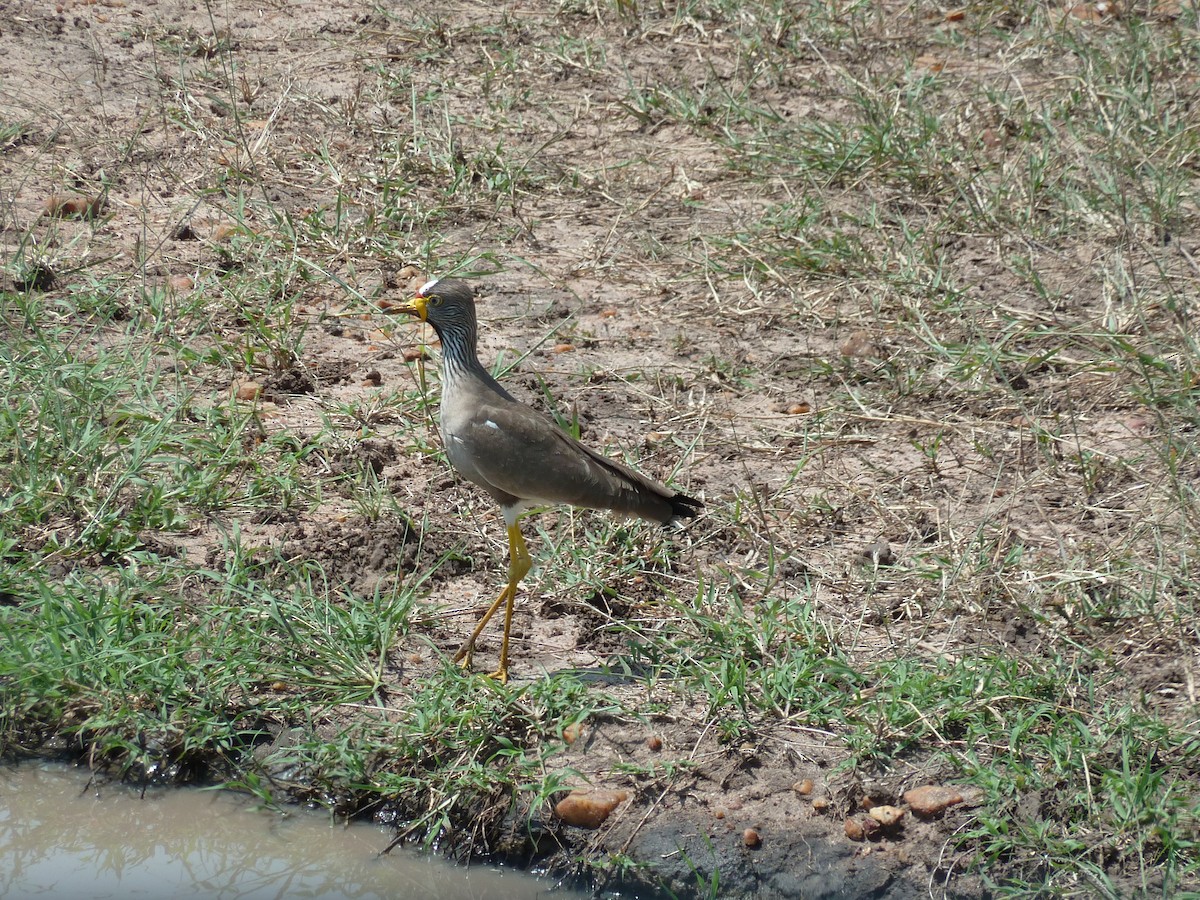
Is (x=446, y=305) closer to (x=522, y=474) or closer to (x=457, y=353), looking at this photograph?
(x=457, y=353)

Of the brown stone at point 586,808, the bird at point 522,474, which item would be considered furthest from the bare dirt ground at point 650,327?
the bird at point 522,474

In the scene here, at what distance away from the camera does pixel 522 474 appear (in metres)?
4.72

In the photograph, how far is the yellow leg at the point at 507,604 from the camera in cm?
459

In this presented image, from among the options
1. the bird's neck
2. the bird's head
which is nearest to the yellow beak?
the bird's head

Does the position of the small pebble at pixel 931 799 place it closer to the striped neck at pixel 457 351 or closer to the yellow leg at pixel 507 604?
the yellow leg at pixel 507 604

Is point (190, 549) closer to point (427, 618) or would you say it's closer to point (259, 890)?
point (427, 618)

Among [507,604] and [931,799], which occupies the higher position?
[507,604]

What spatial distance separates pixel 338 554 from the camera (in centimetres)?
510

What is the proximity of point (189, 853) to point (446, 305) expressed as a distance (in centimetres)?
217

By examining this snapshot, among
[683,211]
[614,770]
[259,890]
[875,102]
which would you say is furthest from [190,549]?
[875,102]

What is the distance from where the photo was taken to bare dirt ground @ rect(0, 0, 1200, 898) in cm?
441

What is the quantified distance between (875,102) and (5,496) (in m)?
5.04

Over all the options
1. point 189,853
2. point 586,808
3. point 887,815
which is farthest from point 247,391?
point 887,815

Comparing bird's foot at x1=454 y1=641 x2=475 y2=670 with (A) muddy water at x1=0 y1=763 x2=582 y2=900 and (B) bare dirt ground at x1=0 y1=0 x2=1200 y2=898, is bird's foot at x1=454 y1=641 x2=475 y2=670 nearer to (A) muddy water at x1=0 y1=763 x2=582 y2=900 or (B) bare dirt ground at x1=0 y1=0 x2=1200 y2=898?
(B) bare dirt ground at x1=0 y1=0 x2=1200 y2=898
